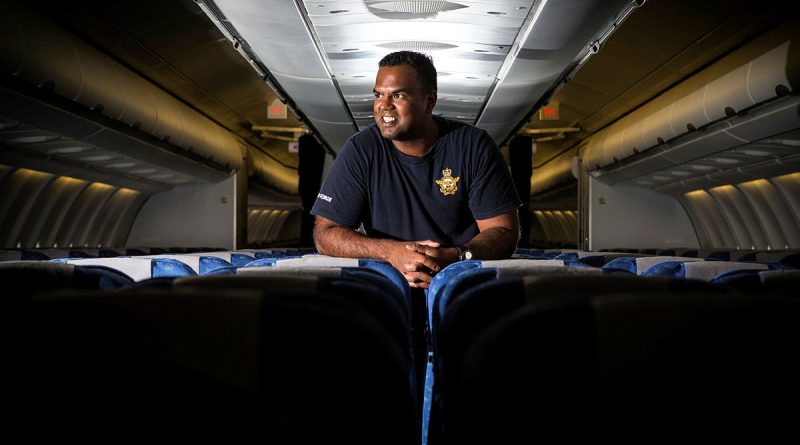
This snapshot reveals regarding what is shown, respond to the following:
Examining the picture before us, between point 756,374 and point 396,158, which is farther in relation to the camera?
point 396,158

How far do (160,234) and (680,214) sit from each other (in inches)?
492

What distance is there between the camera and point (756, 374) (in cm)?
125

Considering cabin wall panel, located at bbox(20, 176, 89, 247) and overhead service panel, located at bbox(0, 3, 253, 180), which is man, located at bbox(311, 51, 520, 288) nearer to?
overhead service panel, located at bbox(0, 3, 253, 180)

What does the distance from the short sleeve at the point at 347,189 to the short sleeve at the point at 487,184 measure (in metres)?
0.54

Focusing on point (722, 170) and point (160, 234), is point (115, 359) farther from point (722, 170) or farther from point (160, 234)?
point (160, 234)

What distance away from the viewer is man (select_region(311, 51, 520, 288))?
3709mm

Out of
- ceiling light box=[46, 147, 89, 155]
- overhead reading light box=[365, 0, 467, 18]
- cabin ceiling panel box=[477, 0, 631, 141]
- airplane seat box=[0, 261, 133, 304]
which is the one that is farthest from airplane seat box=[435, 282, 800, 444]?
ceiling light box=[46, 147, 89, 155]

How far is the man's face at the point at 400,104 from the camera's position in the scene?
12.0 feet

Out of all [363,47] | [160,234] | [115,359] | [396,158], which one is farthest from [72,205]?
[115,359]

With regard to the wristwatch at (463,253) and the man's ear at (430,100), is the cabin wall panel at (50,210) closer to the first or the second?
the man's ear at (430,100)

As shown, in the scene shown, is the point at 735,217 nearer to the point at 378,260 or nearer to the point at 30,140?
the point at 30,140

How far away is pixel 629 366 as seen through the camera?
4.15 ft

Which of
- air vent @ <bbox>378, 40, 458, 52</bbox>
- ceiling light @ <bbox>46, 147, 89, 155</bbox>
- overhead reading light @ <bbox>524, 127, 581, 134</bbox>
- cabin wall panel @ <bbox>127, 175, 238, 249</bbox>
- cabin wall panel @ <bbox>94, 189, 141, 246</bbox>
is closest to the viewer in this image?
air vent @ <bbox>378, 40, 458, 52</bbox>

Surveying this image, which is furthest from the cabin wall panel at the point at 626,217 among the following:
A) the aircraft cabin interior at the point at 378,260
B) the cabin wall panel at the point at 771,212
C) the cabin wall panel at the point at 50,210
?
the cabin wall panel at the point at 50,210
